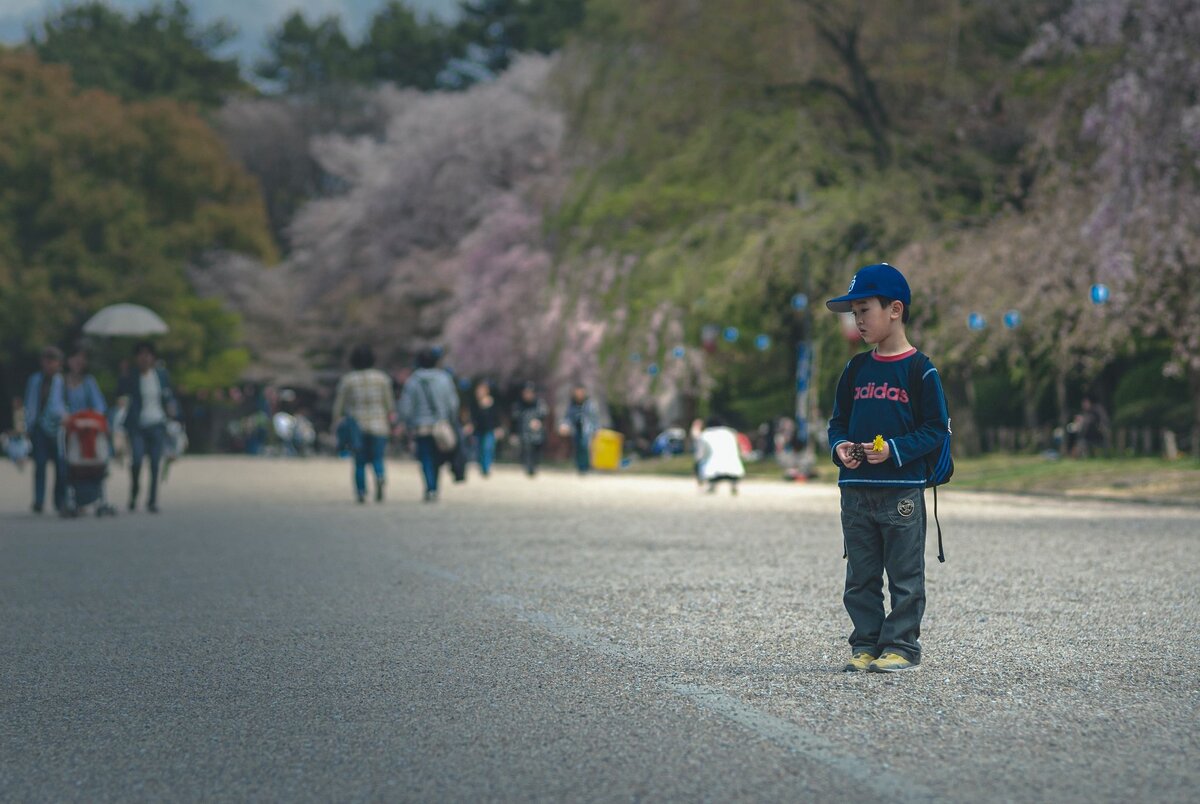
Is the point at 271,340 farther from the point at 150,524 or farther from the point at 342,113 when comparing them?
the point at 150,524

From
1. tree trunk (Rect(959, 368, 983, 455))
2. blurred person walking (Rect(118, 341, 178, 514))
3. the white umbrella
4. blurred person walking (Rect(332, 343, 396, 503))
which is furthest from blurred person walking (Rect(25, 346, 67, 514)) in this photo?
tree trunk (Rect(959, 368, 983, 455))

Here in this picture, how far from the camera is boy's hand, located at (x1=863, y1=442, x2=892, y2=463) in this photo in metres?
6.49

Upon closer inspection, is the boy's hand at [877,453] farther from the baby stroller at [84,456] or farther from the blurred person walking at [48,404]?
the baby stroller at [84,456]

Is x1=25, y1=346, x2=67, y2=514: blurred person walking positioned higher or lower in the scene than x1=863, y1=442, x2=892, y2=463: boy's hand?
higher

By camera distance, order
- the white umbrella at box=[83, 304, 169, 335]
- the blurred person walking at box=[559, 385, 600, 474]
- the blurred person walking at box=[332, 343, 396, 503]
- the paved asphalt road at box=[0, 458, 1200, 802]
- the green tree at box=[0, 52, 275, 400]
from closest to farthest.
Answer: the paved asphalt road at box=[0, 458, 1200, 802] → the blurred person walking at box=[332, 343, 396, 503] → the white umbrella at box=[83, 304, 169, 335] → the blurred person walking at box=[559, 385, 600, 474] → the green tree at box=[0, 52, 275, 400]

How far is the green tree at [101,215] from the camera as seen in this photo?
58438 millimetres

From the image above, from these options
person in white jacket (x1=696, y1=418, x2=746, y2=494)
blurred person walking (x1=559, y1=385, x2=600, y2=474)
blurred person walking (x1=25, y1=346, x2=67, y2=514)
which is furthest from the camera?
blurred person walking (x1=559, y1=385, x2=600, y2=474)

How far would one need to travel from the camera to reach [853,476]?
6.73 metres

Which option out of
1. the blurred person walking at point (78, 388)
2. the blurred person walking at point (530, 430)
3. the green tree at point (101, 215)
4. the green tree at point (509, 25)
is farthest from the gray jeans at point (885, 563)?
the green tree at point (509, 25)

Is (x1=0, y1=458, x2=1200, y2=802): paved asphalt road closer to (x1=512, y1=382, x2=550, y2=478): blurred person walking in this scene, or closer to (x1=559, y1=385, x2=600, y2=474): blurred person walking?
(x1=559, y1=385, x2=600, y2=474): blurred person walking

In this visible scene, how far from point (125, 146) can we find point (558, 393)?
21837 millimetres

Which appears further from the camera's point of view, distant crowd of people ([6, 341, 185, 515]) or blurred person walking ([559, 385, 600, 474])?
blurred person walking ([559, 385, 600, 474])

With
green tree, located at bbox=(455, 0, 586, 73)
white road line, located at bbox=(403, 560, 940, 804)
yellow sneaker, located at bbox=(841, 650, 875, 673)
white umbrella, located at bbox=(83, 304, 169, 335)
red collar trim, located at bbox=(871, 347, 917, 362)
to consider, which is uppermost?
green tree, located at bbox=(455, 0, 586, 73)

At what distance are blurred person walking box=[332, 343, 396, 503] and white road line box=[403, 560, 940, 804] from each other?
11743 millimetres
